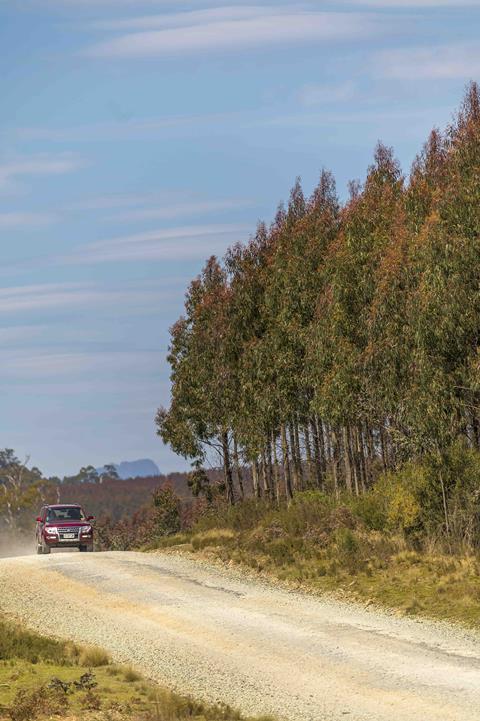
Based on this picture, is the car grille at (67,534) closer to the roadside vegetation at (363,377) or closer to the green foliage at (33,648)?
the roadside vegetation at (363,377)

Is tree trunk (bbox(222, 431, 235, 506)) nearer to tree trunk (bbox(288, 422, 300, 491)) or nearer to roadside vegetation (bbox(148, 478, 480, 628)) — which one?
tree trunk (bbox(288, 422, 300, 491))

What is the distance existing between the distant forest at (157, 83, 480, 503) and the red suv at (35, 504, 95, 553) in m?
9.14

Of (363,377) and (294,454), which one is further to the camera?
(294,454)

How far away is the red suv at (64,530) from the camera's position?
38.1m

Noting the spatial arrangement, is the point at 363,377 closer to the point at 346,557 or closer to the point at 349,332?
the point at 349,332

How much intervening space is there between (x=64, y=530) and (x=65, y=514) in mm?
828

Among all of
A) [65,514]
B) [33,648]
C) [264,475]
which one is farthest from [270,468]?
[33,648]

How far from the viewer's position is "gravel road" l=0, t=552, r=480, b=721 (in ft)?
43.0

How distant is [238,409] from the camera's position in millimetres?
48625

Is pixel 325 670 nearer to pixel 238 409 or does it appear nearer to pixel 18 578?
pixel 18 578

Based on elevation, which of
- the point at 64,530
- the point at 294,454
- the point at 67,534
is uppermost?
the point at 294,454

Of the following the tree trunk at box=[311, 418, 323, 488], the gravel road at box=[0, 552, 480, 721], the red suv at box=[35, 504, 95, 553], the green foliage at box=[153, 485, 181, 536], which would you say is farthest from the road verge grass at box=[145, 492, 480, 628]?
the green foliage at box=[153, 485, 181, 536]

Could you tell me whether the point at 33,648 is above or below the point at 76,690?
above

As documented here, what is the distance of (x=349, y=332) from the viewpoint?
1467 inches
